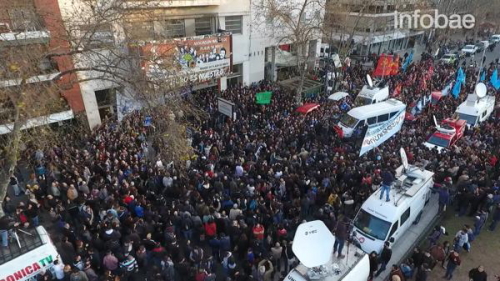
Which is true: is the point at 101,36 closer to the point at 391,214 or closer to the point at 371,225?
the point at 371,225

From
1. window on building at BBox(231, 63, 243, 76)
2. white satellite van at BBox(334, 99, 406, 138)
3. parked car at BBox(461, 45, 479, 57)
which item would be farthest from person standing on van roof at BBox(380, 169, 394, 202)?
parked car at BBox(461, 45, 479, 57)

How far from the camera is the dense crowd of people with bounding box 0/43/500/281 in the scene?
33.0 ft

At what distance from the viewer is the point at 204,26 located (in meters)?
24.3

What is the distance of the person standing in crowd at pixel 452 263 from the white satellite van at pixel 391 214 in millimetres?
1623

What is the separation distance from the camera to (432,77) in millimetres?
28828

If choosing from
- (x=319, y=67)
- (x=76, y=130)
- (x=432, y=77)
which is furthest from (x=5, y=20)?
(x=432, y=77)

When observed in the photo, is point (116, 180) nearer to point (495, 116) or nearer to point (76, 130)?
point (76, 130)

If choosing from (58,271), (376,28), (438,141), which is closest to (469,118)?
(438,141)

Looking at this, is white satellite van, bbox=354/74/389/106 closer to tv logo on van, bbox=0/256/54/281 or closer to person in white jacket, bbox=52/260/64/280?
person in white jacket, bbox=52/260/64/280

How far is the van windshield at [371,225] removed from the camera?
11.1m

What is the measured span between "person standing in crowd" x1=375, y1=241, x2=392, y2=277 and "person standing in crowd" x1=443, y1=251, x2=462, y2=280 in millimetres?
1770

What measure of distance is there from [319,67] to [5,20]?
2637 centimetres

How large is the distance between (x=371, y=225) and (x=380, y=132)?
7.81 metres

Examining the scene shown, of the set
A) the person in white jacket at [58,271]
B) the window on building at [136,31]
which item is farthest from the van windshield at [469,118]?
the person in white jacket at [58,271]
